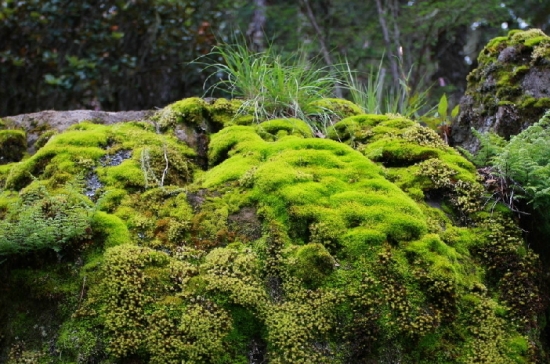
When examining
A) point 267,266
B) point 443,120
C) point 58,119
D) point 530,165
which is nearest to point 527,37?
point 443,120

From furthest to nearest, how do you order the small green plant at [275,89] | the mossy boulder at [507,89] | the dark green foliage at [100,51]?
1. the dark green foliage at [100,51]
2. the small green plant at [275,89]
3. the mossy boulder at [507,89]

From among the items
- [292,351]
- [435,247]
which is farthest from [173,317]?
[435,247]

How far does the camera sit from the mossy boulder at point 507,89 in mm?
4297

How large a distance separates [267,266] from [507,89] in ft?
9.43

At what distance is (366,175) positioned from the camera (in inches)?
139

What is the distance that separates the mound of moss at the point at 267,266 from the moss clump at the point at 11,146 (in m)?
0.63

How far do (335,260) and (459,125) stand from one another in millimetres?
2498

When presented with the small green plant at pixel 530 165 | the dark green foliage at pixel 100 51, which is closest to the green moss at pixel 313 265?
the small green plant at pixel 530 165

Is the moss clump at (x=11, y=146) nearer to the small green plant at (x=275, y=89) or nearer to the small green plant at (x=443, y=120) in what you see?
the small green plant at (x=275, y=89)

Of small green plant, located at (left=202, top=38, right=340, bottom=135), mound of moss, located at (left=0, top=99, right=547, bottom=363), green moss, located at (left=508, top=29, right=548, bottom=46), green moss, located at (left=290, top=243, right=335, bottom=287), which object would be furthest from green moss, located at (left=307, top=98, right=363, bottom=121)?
green moss, located at (left=290, top=243, right=335, bottom=287)

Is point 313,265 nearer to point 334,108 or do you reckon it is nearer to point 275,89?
point 275,89

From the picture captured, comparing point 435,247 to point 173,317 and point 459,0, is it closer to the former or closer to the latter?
point 173,317

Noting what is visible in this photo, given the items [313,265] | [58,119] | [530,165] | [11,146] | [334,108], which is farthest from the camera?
[334,108]

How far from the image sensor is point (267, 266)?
9.66ft
